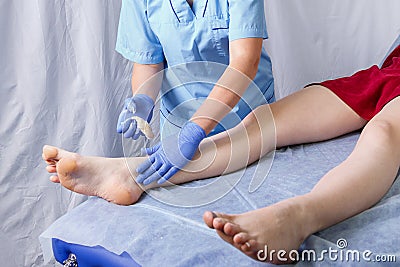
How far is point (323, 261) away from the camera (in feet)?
3.59

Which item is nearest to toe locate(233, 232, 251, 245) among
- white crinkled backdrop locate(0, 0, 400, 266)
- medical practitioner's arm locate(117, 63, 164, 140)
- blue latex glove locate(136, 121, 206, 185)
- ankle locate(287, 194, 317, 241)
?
ankle locate(287, 194, 317, 241)

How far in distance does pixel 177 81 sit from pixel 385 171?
0.58 metres

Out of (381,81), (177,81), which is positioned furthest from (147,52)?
(381,81)

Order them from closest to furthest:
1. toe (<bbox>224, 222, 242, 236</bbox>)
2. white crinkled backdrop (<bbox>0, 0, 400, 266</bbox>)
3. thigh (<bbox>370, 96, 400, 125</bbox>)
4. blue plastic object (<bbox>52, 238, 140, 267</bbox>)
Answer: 1. toe (<bbox>224, 222, 242, 236</bbox>)
2. blue plastic object (<bbox>52, 238, 140, 267</bbox>)
3. thigh (<bbox>370, 96, 400, 125</bbox>)
4. white crinkled backdrop (<bbox>0, 0, 400, 266</bbox>)

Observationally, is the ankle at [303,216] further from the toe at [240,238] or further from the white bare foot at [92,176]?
the white bare foot at [92,176]

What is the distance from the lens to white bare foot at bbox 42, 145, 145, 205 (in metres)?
1.30

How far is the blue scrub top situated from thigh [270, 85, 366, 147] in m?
0.08

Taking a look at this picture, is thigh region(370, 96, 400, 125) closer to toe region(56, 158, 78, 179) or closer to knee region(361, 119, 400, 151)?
knee region(361, 119, 400, 151)

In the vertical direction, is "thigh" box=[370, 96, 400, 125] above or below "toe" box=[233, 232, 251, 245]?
above

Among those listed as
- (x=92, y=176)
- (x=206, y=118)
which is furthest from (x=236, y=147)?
(x=92, y=176)

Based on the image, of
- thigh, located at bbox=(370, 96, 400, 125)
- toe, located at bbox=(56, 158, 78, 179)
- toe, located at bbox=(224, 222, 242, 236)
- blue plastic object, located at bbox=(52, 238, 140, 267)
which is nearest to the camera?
toe, located at bbox=(224, 222, 242, 236)

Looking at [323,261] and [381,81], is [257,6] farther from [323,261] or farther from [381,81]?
[323,261]

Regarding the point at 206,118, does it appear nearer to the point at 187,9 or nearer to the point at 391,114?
the point at 187,9

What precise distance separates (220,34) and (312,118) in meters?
0.30
